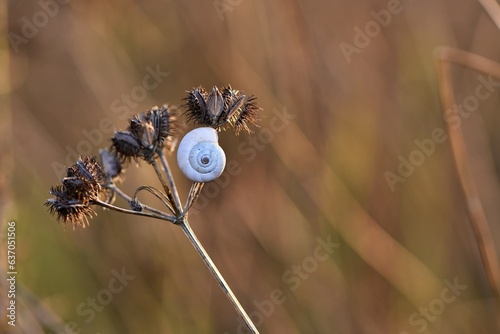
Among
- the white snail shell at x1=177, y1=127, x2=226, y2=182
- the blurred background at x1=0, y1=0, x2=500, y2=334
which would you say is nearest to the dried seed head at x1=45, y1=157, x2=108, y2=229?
the white snail shell at x1=177, y1=127, x2=226, y2=182

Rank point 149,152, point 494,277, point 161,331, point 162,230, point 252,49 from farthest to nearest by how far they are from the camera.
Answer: point 252,49 → point 162,230 → point 161,331 → point 494,277 → point 149,152

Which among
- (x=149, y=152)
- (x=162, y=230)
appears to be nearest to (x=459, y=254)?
(x=162, y=230)

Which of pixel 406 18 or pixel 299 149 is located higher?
pixel 406 18

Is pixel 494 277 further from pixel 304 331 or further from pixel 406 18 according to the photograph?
pixel 406 18

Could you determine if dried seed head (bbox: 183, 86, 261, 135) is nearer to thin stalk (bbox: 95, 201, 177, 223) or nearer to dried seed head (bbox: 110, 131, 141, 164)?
dried seed head (bbox: 110, 131, 141, 164)

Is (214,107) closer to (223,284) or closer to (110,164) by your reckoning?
(110,164)

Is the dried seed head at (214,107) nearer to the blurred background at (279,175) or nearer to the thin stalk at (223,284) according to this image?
the thin stalk at (223,284)

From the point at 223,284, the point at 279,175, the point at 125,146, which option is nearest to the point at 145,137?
the point at 125,146
